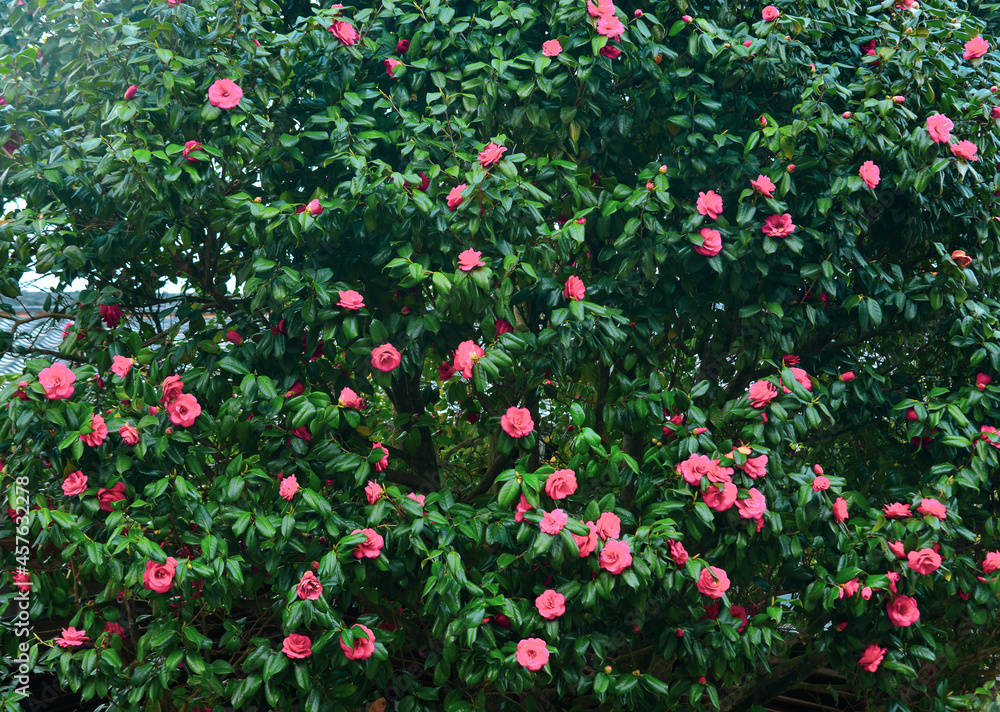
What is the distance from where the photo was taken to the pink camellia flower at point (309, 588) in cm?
188

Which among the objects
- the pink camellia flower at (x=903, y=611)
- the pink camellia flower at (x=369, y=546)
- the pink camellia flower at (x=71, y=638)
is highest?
the pink camellia flower at (x=369, y=546)

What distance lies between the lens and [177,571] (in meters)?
1.84

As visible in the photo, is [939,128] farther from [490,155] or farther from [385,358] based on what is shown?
[385,358]

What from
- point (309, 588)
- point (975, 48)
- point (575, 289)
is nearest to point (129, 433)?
point (309, 588)

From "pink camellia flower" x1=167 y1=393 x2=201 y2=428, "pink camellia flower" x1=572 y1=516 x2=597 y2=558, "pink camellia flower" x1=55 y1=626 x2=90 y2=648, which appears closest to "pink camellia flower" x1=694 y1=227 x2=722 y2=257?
"pink camellia flower" x1=572 y1=516 x2=597 y2=558

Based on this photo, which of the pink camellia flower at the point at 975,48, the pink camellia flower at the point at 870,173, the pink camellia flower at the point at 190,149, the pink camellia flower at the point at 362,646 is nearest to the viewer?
the pink camellia flower at the point at 362,646

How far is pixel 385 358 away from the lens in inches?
81.5

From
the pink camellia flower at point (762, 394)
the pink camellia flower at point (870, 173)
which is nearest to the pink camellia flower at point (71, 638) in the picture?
the pink camellia flower at point (762, 394)

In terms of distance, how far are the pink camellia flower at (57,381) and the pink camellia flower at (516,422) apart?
1104mm

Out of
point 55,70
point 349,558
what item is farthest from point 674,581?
point 55,70

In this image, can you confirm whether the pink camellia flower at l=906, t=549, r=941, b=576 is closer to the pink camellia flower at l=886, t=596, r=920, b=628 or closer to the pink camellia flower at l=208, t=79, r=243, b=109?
the pink camellia flower at l=886, t=596, r=920, b=628

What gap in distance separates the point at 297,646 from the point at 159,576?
38 centimetres

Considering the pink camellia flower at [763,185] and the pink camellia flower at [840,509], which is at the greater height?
the pink camellia flower at [763,185]

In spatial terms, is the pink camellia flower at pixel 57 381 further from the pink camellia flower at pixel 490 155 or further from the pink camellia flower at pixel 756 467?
the pink camellia flower at pixel 756 467
